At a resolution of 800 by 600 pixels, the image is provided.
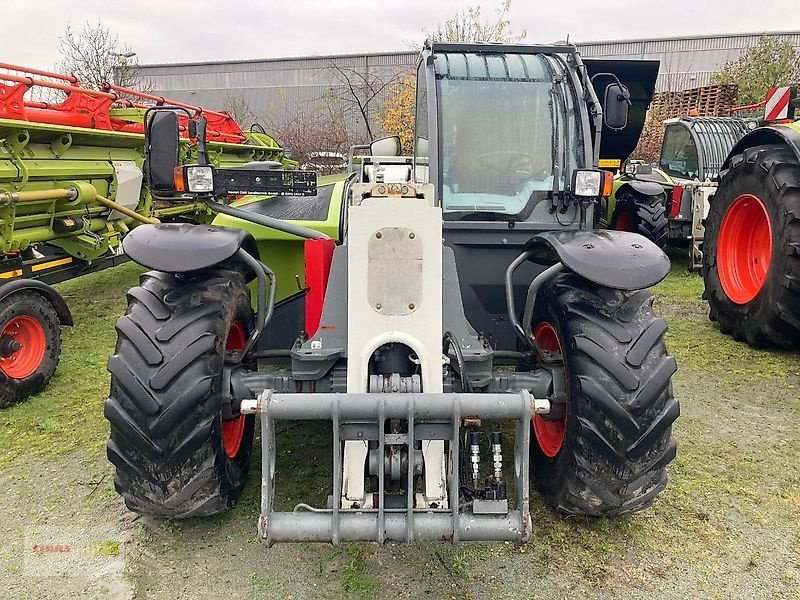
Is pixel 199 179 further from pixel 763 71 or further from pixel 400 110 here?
pixel 763 71

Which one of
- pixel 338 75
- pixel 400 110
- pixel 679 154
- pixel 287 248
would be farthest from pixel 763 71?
pixel 287 248

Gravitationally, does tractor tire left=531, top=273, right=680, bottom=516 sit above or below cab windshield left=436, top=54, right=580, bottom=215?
below

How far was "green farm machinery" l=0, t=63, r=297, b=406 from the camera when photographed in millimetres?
4266

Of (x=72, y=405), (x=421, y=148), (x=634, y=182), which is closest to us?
(x=421, y=148)

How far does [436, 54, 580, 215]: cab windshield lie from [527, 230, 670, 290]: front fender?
2.45 ft

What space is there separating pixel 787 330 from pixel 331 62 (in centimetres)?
2150

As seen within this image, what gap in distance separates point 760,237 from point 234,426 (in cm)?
508

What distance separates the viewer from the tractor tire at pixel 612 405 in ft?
7.79

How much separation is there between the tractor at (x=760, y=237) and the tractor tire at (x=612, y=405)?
296cm

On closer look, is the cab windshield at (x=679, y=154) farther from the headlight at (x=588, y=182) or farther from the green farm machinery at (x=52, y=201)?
the green farm machinery at (x=52, y=201)

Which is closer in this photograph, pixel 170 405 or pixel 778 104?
pixel 170 405

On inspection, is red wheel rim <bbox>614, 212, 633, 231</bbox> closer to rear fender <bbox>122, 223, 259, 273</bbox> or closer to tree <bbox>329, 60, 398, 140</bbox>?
rear fender <bbox>122, 223, 259, 273</bbox>

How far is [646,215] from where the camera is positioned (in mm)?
8242

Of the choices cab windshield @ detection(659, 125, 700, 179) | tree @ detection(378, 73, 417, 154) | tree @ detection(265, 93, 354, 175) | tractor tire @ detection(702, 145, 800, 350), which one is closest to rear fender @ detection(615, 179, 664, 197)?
cab windshield @ detection(659, 125, 700, 179)
